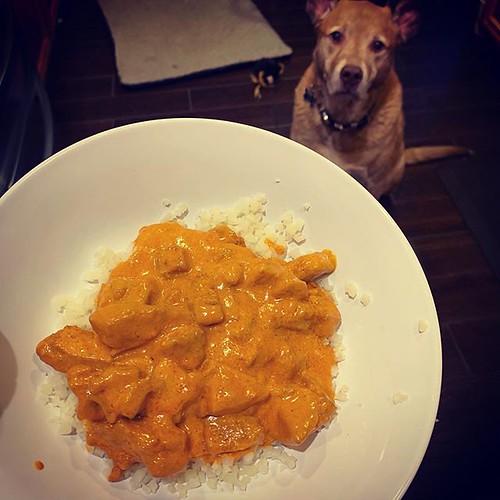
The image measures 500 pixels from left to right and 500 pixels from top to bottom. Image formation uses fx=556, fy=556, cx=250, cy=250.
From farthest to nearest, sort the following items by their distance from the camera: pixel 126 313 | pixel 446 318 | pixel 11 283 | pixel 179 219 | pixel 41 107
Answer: pixel 41 107 < pixel 446 318 < pixel 179 219 < pixel 11 283 < pixel 126 313

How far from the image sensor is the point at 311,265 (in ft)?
5.94

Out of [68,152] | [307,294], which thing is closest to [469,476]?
[307,294]

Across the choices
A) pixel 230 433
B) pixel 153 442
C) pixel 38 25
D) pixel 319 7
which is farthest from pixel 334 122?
pixel 38 25

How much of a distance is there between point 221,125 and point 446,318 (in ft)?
4.95

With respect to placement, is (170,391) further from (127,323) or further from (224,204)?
(224,204)

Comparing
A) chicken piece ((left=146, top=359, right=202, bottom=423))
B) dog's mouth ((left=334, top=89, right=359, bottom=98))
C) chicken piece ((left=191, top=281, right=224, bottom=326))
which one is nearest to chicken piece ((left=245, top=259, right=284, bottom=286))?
chicken piece ((left=191, top=281, right=224, bottom=326))

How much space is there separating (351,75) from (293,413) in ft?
4.53

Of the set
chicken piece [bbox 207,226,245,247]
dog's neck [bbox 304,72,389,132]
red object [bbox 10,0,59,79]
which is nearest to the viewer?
chicken piece [bbox 207,226,245,247]

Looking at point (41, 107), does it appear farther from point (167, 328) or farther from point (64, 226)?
point (167, 328)

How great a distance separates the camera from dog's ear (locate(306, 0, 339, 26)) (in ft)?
7.81

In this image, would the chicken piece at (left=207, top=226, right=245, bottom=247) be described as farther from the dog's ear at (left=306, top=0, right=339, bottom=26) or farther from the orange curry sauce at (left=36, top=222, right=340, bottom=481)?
the dog's ear at (left=306, top=0, right=339, bottom=26)

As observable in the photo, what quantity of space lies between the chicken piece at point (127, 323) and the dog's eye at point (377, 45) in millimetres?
1453

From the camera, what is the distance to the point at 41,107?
301 centimetres

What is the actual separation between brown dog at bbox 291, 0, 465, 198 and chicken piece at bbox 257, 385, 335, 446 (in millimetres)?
1295
